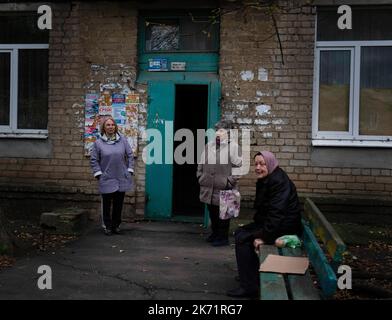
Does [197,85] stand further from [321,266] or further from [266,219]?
[321,266]

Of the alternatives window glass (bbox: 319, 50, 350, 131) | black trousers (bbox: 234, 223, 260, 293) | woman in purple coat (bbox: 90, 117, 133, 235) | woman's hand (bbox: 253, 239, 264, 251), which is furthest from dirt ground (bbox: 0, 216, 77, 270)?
window glass (bbox: 319, 50, 350, 131)

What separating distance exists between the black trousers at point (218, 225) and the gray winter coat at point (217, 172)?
0.13m

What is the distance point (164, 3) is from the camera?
848 centimetres

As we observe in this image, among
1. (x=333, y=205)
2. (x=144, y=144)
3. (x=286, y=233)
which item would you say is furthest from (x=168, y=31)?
(x=286, y=233)

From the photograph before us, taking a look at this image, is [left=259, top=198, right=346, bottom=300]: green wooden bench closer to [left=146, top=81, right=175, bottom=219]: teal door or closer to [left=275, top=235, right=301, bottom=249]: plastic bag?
[left=275, top=235, right=301, bottom=249]: plastic bag

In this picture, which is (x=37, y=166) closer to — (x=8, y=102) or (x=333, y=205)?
(x=8, y=102)

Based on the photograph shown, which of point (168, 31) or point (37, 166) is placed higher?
point (168, 31)

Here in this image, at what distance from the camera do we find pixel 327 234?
4.31m

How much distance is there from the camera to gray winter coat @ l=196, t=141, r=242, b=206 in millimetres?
7125

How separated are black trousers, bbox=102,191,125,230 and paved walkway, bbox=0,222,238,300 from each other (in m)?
0.20

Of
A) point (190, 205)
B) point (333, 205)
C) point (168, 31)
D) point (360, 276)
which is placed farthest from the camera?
point (190, 205)

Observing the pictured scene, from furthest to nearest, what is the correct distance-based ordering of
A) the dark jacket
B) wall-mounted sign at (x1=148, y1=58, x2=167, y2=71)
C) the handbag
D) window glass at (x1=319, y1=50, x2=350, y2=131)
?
wall-mounted sign at (x1=148, y1=58, x2=167, y2=71)
window glass at (x1=319, y1=50, x2=350, y2=131)
the handbag
the dark jacket

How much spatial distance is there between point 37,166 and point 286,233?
5230 mm

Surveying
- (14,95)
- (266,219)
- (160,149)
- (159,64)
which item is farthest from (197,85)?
(266,219)
